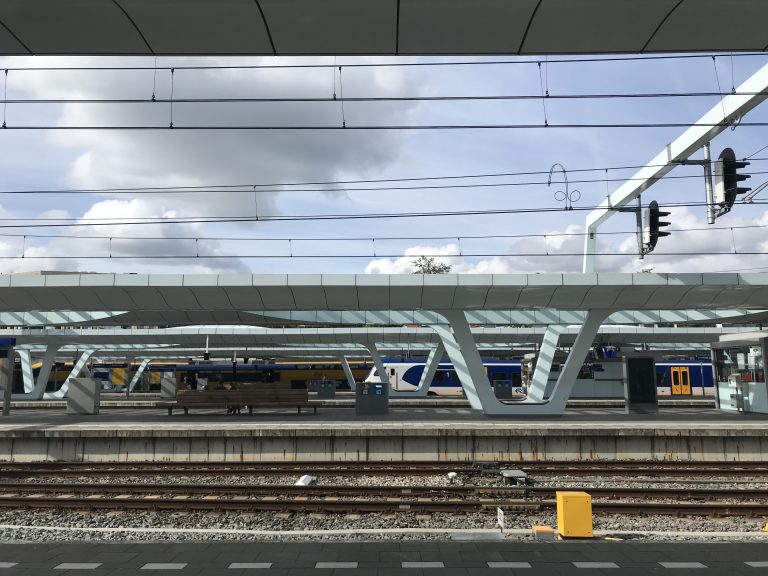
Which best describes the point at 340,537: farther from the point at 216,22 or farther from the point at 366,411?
the point at 366,411

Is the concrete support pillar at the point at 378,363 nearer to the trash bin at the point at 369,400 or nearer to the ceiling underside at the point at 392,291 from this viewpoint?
the trash bin at the point at 369,400

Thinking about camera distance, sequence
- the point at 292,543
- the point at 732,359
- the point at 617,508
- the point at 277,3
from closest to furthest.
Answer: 1. the point at 277,3
2. the point at 292,543
3. the point at 617,508
4. the point at 732,359

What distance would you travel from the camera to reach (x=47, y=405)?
35.8 meters

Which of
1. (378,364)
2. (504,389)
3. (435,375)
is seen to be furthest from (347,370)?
(504,389)

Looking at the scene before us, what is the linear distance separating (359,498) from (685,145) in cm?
1343

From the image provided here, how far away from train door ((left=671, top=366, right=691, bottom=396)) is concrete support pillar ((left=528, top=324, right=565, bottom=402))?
16025 mm

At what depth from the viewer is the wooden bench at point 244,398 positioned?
23.2 m

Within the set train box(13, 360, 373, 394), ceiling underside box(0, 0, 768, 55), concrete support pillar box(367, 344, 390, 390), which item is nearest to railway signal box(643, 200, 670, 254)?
ceiling underside box(0, 0, 768, 55)

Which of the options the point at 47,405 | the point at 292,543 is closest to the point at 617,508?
the point at 292,543

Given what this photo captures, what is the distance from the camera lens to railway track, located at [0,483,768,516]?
33.2 feet

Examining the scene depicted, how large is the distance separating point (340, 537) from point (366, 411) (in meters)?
14.4

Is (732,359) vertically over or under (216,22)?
under

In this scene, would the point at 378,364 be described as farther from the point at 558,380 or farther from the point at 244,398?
the point at 558,380

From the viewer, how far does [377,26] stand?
424cm
